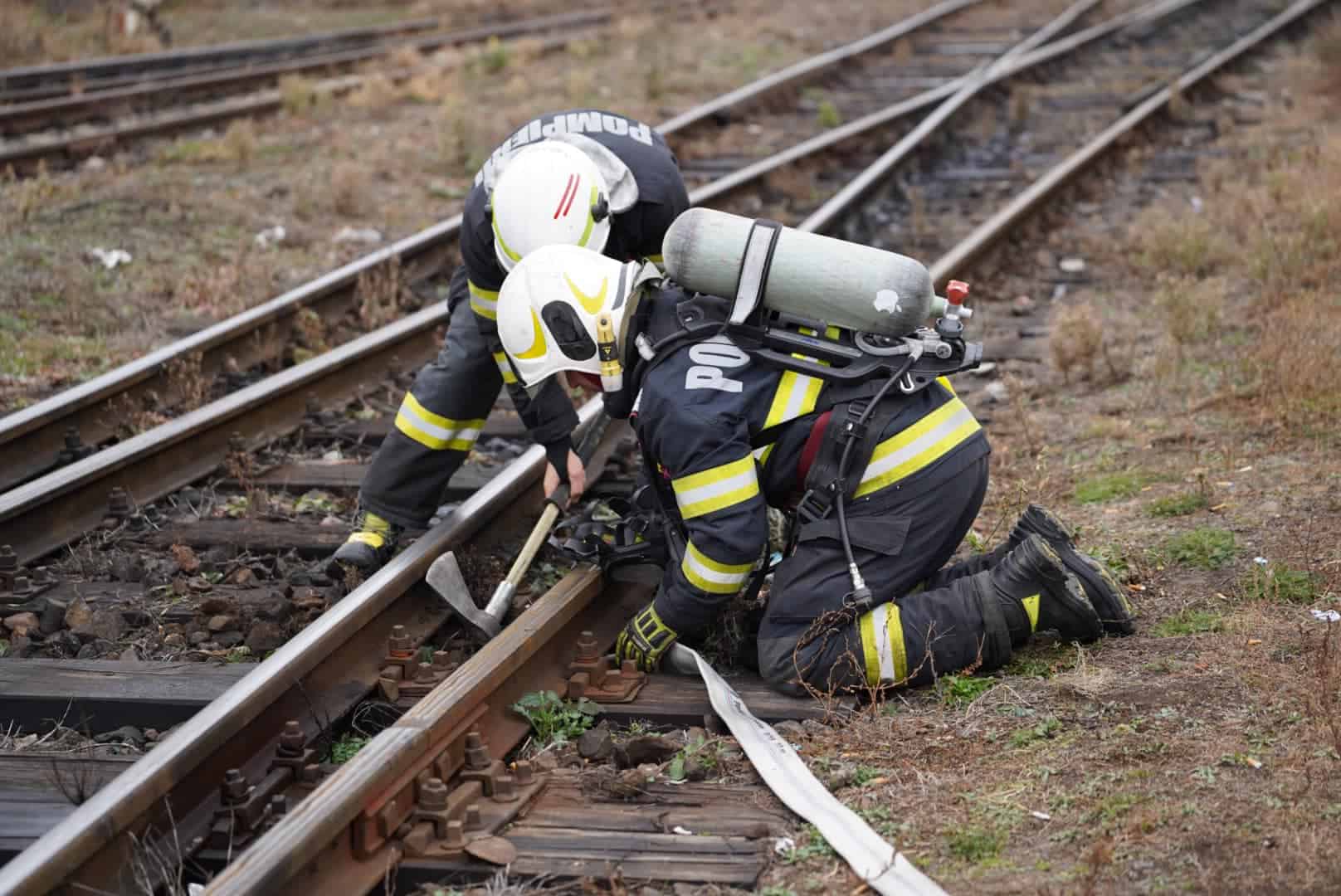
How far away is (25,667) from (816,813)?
8.10 ft

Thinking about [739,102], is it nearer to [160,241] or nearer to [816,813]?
[160,241]

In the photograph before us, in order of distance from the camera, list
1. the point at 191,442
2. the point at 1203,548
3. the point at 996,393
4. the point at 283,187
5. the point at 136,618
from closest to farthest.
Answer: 1. the point at 136,618
2. the point at 1203,548
3. the point at 191,442
4. the point at 996,393
5. the point at 283,187

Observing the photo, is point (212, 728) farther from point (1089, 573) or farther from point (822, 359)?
point (1089, 573)

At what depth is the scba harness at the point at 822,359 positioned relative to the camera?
4375 millimetres

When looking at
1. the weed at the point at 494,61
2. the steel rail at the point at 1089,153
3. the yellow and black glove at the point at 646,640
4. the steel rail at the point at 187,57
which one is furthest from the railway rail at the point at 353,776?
the weed at the point at 494,61

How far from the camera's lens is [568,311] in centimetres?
444

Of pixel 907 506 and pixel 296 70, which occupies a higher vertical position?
pixel 296 70

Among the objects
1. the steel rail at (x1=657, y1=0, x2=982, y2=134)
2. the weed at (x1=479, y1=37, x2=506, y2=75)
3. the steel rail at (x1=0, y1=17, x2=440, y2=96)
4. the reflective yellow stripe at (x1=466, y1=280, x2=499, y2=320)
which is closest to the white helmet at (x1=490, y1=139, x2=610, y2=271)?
the reflective yellow stripe at (x1=466, y1=280, x2=499, y2=320)

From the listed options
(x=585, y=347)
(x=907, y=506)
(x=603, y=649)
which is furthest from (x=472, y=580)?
(x=907, y=506)

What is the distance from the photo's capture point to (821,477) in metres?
4.41

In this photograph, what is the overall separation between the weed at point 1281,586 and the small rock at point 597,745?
82.2 inches

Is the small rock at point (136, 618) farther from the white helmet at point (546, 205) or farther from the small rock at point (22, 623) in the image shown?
the white helmet at point (546, 205)

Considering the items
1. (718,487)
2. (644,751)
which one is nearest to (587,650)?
(644,751)

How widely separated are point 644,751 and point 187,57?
1407cm
